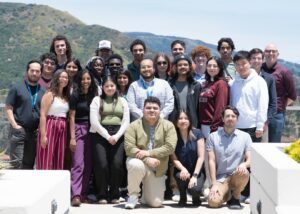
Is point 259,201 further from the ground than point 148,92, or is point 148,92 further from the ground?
point 148,92

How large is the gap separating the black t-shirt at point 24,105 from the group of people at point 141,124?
12 mm

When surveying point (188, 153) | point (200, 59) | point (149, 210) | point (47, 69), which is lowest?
point (149, 210)

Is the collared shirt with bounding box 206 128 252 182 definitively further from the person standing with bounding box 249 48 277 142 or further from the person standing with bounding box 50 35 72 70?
the person standing with bounding box 50 35 72 70

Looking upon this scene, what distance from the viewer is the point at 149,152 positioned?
636 cm

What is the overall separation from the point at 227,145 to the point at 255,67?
132 cm

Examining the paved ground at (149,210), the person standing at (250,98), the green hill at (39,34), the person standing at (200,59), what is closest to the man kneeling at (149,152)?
the paved ground at (149,210)

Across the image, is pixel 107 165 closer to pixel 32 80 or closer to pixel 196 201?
pixel 196 201

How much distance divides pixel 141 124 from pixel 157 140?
10.1 inches

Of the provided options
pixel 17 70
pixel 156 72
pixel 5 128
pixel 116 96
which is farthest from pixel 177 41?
pixel 17 70

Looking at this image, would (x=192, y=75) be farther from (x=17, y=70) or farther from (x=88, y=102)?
(x=17, y=70)

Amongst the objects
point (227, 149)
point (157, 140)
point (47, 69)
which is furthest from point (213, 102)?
point (47, 69)

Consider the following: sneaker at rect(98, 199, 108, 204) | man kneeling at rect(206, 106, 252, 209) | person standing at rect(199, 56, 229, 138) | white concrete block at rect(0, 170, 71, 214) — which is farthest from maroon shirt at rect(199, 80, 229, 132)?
white concrete block at rect(0, 170, 71, 214)

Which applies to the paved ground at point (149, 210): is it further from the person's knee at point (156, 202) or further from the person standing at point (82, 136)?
the person standing at point (82, 136)

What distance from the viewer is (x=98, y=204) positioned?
6.59 metres
